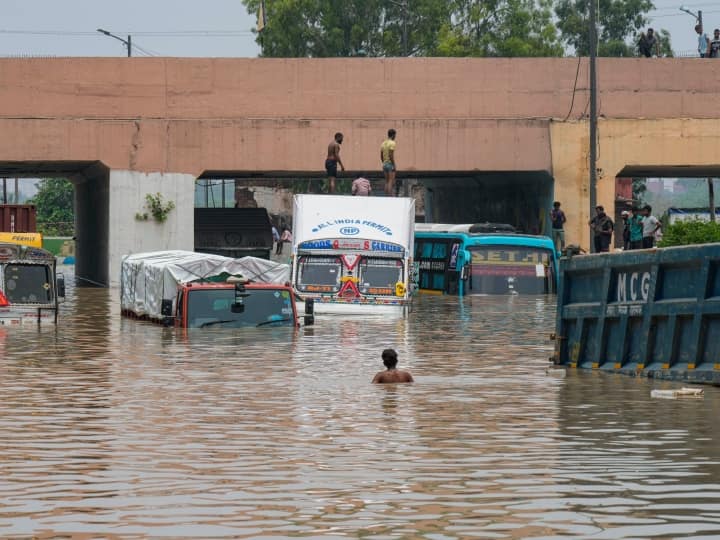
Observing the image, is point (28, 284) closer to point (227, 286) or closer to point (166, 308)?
point (166, 308)

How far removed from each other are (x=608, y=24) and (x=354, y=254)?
262ft

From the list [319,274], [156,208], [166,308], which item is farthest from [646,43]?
[166,308]

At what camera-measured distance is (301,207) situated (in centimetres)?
3959

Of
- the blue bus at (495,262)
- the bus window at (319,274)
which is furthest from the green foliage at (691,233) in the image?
the bus window at (319,274)

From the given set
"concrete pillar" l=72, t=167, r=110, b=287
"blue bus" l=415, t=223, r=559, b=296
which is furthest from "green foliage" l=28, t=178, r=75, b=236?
"blue bus" l=415, t=223, r=559, b=296

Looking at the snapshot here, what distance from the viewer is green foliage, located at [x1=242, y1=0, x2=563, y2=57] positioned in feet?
341

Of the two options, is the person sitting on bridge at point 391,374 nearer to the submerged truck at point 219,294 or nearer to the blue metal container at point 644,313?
the blue metal container at point 644,313

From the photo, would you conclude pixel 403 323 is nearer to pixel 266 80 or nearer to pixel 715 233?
pixel 715 233

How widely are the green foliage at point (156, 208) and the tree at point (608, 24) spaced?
2400 inches

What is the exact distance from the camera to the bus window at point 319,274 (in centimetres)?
3897

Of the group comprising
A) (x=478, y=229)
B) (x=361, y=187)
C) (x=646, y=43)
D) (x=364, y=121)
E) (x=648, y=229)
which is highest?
(x=646, y=43)

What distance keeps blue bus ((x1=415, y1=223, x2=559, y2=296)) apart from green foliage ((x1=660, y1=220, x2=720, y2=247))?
4337mm

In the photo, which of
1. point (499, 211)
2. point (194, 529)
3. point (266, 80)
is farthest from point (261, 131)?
point (194, 529)

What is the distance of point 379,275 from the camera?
39.2 meters
